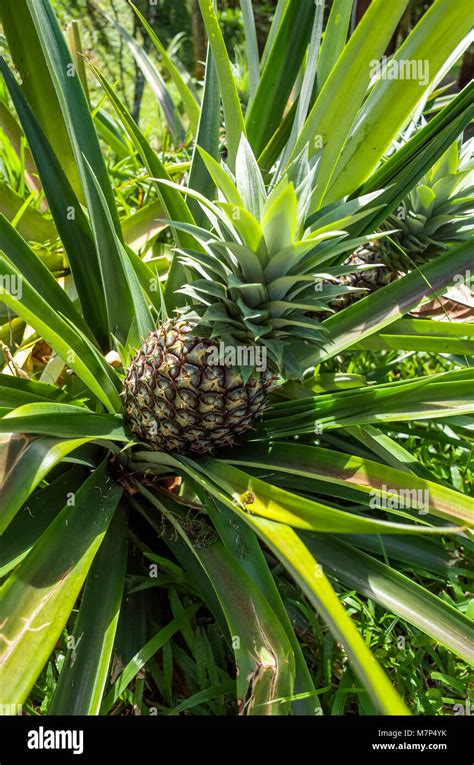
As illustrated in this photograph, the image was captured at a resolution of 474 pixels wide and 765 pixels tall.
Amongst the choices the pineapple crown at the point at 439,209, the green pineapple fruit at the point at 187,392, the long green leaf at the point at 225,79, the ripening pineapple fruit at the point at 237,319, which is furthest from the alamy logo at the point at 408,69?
the green pineapple fruit at the point at 187,392

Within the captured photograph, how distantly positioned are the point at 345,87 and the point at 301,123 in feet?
0.65

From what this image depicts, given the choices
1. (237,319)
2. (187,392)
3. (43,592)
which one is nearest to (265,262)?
(237,319)

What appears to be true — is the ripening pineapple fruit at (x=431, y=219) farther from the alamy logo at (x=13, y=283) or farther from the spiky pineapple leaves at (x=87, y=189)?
the alamy logo at (x=13, y=283)

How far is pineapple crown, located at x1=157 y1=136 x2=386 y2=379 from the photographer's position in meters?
1.08

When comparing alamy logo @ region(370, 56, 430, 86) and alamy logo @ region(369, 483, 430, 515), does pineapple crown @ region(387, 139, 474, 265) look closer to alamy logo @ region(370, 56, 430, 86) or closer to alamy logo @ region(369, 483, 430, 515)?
alamy logo @ region(370, 56, 430, 86)

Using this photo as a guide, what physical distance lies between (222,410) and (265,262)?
29cm

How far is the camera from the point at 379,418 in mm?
1275

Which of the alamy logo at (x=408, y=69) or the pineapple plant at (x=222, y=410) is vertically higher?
the alamy logo at (x=408, y=69)

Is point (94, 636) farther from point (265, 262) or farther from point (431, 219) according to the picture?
point (431, 219)

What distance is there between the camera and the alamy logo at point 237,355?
1171 mm

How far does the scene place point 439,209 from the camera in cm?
162

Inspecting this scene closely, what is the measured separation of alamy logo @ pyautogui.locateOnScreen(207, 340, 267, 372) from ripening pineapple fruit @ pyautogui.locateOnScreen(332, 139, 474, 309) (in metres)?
0.53
